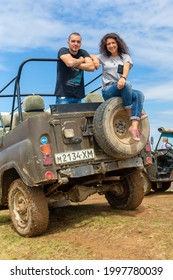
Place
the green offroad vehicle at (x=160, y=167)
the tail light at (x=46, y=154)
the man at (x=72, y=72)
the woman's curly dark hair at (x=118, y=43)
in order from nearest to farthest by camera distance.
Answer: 1. the tail light at (x=46, y=154)
2. the man at (x=72, y=72)
3. the woman's curly dark hair at (x=118, y=43)
4. the green offroad vehicle at (x=160, y=167)

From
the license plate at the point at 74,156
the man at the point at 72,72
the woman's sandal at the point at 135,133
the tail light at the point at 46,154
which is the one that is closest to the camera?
the tail light at the point at 46,154

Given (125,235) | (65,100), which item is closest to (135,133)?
(65,100)

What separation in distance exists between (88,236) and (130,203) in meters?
1.44

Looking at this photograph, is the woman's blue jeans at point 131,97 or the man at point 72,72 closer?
the woman's blue jeans at point 131,97

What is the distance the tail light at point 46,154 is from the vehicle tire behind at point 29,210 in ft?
1.65

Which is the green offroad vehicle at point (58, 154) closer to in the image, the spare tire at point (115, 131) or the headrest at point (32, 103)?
the spare tire at point (115, 131)

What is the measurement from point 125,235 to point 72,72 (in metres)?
2.41

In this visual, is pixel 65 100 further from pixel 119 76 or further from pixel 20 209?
pixel 20 209

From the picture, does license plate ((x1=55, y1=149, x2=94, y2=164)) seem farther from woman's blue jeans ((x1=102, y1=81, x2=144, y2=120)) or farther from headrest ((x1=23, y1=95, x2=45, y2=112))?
headrest ((x1=23, y1=95, x2=45, y2=112))

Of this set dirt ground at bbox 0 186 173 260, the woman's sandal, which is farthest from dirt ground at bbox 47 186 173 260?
the woman's sandal

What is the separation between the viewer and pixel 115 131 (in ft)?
17.8

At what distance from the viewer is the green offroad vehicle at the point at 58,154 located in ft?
16.8

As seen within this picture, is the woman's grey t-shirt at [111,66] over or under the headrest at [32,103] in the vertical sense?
over

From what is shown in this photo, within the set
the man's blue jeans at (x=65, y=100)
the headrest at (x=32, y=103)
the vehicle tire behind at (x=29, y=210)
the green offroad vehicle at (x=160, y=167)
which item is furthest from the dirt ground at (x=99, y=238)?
the green offroad vehicle at (x=160, y=167)
